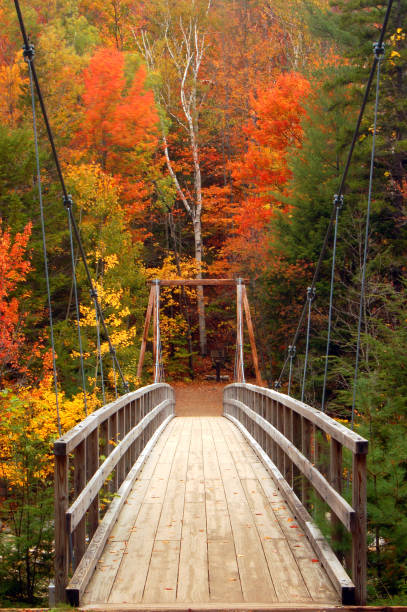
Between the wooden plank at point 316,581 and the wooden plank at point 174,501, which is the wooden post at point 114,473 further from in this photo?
the wooden plank at point 316,581

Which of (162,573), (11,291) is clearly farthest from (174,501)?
(11,291)

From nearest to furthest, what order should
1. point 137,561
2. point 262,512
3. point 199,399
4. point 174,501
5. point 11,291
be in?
point 137,561 < point 262,512 < point 174,501 < point 11,291 < point 199,399

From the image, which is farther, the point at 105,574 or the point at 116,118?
the point at 116,118

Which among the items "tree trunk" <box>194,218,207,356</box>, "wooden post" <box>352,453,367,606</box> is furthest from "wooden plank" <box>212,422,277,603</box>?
"tree trunk" <box>194,218,207,356</box>

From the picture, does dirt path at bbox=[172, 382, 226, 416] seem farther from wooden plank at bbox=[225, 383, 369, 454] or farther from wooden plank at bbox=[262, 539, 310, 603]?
wooden plank at bbox=[262, 539, 310, 603]

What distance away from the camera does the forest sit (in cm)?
973

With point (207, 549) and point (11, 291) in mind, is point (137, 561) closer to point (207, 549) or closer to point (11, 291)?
point (207, 549)

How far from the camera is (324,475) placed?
490 centimetres

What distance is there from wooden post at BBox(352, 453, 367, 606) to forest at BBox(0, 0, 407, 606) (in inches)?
61.3

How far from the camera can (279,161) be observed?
84.1 feet

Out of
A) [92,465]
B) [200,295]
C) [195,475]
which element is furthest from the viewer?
[200,295]

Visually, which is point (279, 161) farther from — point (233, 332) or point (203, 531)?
point (203, 531)

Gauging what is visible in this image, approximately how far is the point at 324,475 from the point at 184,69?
29.2 metres

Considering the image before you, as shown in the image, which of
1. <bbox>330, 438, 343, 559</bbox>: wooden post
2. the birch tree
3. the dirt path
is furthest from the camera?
the birch tree
